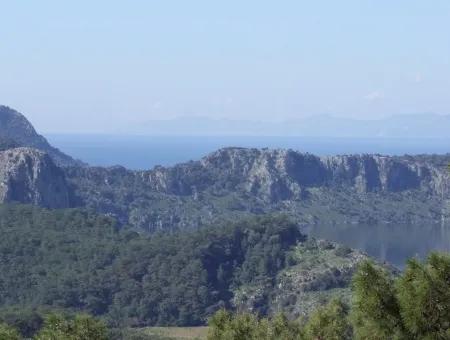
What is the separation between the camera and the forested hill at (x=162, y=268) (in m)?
96.1

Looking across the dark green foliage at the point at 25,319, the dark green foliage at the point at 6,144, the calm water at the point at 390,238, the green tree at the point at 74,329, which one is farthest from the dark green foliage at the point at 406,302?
the dark green foliage at the point at 6,144

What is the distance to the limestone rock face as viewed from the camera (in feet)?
479

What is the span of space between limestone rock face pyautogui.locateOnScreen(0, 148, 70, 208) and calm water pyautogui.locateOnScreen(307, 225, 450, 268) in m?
47.9

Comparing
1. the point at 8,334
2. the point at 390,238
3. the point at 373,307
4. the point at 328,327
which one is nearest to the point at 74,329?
the point at 8,334

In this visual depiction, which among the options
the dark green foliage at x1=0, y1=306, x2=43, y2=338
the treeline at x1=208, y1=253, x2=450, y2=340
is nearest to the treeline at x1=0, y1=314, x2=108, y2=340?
the treeline at x1=208, y1=253, x2=450, y2=340

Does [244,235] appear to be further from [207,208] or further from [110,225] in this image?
[207,208]

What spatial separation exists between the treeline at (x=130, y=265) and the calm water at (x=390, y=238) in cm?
2487

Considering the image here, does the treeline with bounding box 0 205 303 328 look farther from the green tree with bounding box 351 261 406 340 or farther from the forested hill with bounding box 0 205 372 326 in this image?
the green tree with bounding box 351 261 406 340

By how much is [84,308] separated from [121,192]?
310ft

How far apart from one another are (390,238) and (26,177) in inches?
2561

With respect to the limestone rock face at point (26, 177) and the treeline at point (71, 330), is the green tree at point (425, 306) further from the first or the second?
the limestone rock face at point (26, 177)

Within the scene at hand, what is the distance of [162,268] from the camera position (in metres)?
108

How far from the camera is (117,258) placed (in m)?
110

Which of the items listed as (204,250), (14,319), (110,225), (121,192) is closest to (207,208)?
(121,192)
